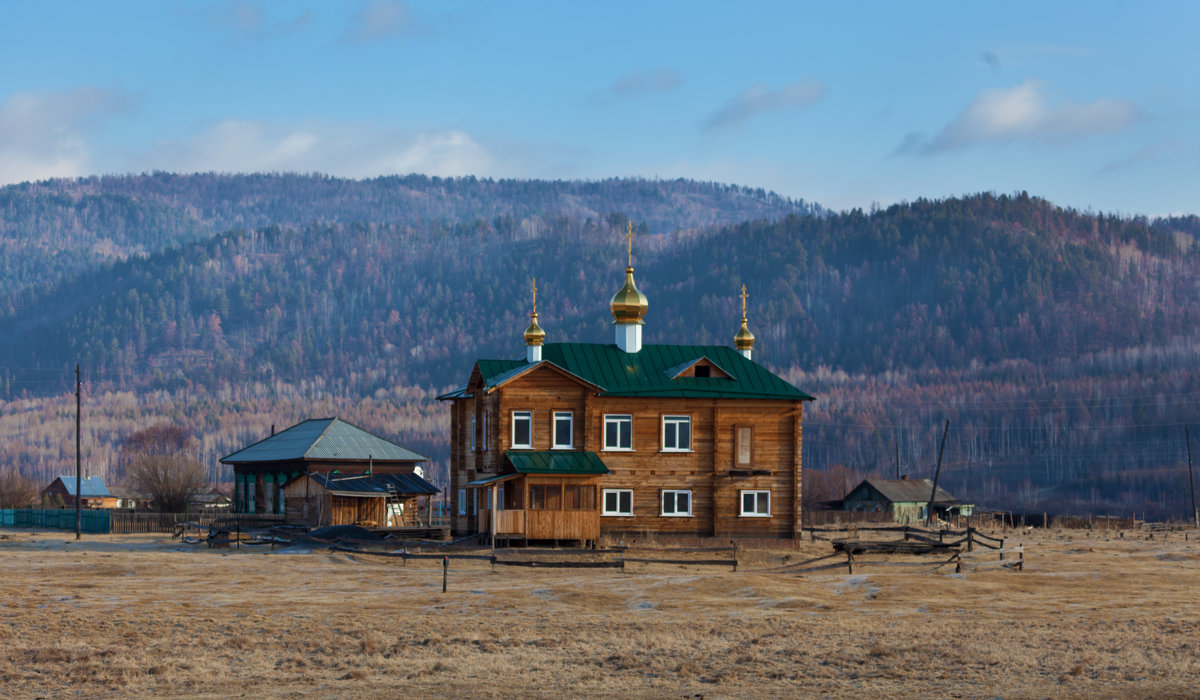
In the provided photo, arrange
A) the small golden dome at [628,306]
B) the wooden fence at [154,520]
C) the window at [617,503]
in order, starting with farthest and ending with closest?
1. the wooden fence at [154,520]
2. the small golden dome at [628,306]
3. the window at [617,503]

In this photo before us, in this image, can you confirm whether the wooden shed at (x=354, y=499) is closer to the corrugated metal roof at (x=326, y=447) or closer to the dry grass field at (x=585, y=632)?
the corrugated metal roof at (x=326, y=447)

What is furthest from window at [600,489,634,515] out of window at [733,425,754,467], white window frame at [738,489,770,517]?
window at [733,425,754,467]

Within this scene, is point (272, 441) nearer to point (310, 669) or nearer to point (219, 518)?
point (219, 518)

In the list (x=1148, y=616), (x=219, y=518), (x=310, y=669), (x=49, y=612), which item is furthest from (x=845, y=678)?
(x=219, y=518)

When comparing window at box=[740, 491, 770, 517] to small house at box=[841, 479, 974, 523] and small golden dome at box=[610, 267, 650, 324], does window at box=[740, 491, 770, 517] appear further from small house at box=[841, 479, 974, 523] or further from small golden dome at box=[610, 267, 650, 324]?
small house at box=[841, 479, 974, 523]

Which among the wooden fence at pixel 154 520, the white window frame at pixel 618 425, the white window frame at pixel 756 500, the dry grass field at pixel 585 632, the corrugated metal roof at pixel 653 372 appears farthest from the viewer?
the wooden fence at pixel 154 520

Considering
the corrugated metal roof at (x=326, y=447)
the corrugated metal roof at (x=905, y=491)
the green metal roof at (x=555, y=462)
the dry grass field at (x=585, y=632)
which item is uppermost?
the corrugated metal roof at (x=326, y=447)

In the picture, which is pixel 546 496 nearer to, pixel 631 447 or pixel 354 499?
pixel 631 447

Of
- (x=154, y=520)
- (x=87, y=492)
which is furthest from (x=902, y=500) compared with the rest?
(x=87, y=492)

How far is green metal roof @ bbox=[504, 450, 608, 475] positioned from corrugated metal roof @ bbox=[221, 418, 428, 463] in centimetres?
2592

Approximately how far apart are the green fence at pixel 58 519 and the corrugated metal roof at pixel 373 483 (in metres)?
10.9

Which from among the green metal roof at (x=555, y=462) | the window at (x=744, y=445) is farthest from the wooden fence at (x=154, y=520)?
the window at (x=744, y=445)

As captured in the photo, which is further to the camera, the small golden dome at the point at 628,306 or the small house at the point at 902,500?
the small house at the point at 902,500

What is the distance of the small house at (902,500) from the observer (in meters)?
117
